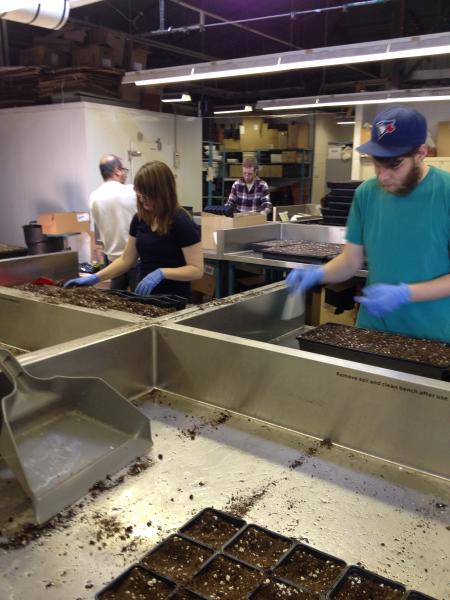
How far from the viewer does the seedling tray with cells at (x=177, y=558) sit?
2.82 ft

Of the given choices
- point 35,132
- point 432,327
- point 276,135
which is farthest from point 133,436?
point 276,135

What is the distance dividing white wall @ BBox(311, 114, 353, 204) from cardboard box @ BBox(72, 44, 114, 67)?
455 centimetres

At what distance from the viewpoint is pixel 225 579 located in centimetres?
85

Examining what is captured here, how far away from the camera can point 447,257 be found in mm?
1646

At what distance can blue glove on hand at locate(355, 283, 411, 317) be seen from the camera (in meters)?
1.58

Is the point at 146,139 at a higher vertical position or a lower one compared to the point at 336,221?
higher

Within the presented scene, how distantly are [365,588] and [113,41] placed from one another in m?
6.04

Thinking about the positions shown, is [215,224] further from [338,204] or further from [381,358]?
[381,358]

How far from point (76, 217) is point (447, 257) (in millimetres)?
3908

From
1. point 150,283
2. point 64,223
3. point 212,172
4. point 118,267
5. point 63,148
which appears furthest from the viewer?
point 212,172

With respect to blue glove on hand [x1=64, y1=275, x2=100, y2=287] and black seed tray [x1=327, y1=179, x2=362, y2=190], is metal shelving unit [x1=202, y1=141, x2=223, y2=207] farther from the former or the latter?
blue glove on hand [x1=64, y1=275, x2=100, y2=287]

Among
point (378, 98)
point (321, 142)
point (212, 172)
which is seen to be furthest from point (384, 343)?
point (321, 142)

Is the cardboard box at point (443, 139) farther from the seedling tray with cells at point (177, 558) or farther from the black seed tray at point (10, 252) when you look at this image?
the seedling tray with cells at point (177, 558)

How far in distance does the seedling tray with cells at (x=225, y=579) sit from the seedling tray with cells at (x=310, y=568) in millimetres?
46
